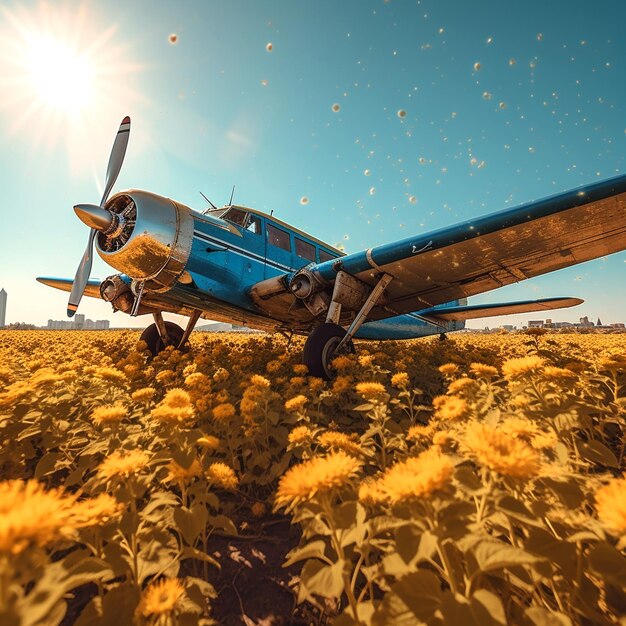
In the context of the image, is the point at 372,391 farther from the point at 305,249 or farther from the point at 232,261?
the point at 305,249

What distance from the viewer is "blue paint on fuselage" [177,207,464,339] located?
5.72 metres

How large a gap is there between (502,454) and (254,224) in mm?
6935

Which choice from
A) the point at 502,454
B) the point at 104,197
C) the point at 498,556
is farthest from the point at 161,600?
the point at 104,197

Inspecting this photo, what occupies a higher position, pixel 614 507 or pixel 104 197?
pixel 104 197

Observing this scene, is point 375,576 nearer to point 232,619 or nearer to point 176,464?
point 232,619

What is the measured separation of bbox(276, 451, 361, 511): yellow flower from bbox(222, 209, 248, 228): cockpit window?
6688mm

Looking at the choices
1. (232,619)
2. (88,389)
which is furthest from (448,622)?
(88,389)

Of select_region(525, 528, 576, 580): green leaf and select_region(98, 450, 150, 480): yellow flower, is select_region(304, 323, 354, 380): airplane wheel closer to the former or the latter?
select_region(98, 450, 150, 480): yellow flower

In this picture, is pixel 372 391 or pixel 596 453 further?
pixel 372 391

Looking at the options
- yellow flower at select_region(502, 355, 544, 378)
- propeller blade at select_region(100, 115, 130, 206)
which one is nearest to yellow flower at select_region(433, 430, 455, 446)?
yellow flower at select_region(502, 355, 544, 378)

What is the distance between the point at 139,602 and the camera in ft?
2.99

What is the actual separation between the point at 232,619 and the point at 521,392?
1918 millimetres

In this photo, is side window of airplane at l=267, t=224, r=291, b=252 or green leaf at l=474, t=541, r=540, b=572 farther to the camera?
side window of airplane at l=267, t=224, r=291, b=252

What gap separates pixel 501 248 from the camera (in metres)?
4.61
